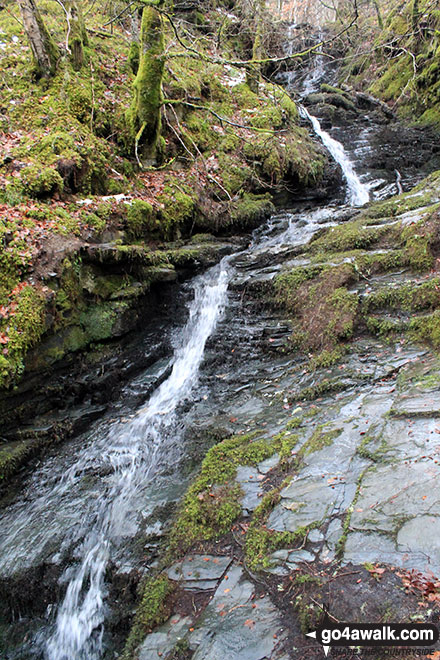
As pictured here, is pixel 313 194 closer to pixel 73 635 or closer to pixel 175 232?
pixel 175 232

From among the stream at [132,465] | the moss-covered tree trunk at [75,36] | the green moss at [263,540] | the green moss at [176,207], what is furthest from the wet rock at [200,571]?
the moss-covered tree trunk at [75,36]

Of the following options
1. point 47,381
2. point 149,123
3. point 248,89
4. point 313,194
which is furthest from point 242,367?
point 248,89

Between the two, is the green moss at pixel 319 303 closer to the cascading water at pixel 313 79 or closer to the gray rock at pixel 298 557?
the gray rock at pixel 298 557

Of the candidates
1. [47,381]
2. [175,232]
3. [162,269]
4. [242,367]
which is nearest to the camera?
[47,381]

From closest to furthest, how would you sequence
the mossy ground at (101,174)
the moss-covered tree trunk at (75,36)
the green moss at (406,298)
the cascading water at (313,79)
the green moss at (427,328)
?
the green moss at (427,328) < the green moss at (406,298) < the mossy ground at (101,174) < the moss-covered tree trunk at (75,36) < the cascading water at (313,79)

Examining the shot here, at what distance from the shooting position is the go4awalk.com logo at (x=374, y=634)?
1.88 meters

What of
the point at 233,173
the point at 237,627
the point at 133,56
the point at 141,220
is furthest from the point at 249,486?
the point at 133,56

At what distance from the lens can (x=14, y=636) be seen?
11.9ft

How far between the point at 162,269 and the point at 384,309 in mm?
4182

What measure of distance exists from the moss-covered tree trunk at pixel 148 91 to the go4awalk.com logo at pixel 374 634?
8.53 metres

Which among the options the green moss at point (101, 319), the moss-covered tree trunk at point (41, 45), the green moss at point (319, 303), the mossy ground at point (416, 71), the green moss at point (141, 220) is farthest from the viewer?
the mossy ground at point (416, 71)

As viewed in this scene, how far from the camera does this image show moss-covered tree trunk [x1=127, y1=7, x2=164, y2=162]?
7.84 metres

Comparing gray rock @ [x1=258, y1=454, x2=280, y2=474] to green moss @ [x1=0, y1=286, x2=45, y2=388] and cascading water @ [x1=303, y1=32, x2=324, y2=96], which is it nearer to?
green moss @ [x1=0, y1=286, x2=45, y2=388]

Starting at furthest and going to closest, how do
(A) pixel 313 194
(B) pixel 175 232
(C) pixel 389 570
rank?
(A) pixel 313 194
(B) pixel 175 232
(C) pixel 389 570
